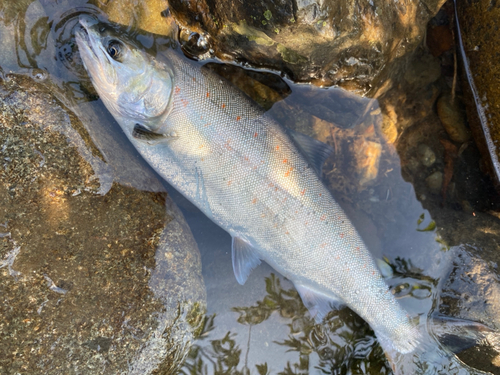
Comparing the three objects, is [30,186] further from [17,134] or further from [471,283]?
[471,283]

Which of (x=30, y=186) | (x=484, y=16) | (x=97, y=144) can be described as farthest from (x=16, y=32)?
(x=484, y=16)

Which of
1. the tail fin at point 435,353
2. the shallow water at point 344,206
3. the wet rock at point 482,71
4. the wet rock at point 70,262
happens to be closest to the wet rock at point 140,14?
the shallow water at point 344,206

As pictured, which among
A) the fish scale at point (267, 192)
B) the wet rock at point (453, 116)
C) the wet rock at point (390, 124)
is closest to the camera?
the fish scale at point (267, 192)

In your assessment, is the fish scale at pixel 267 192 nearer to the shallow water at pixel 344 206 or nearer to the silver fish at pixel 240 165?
the silver fish at pixel 240 165

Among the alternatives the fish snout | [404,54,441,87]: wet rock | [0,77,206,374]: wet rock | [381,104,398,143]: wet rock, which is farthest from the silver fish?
[404,54,441,87]: wet rock

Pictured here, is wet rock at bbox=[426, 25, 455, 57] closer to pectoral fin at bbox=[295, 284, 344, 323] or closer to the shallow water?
the shallow water

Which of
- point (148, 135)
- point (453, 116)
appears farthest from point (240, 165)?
point (453, 116)
